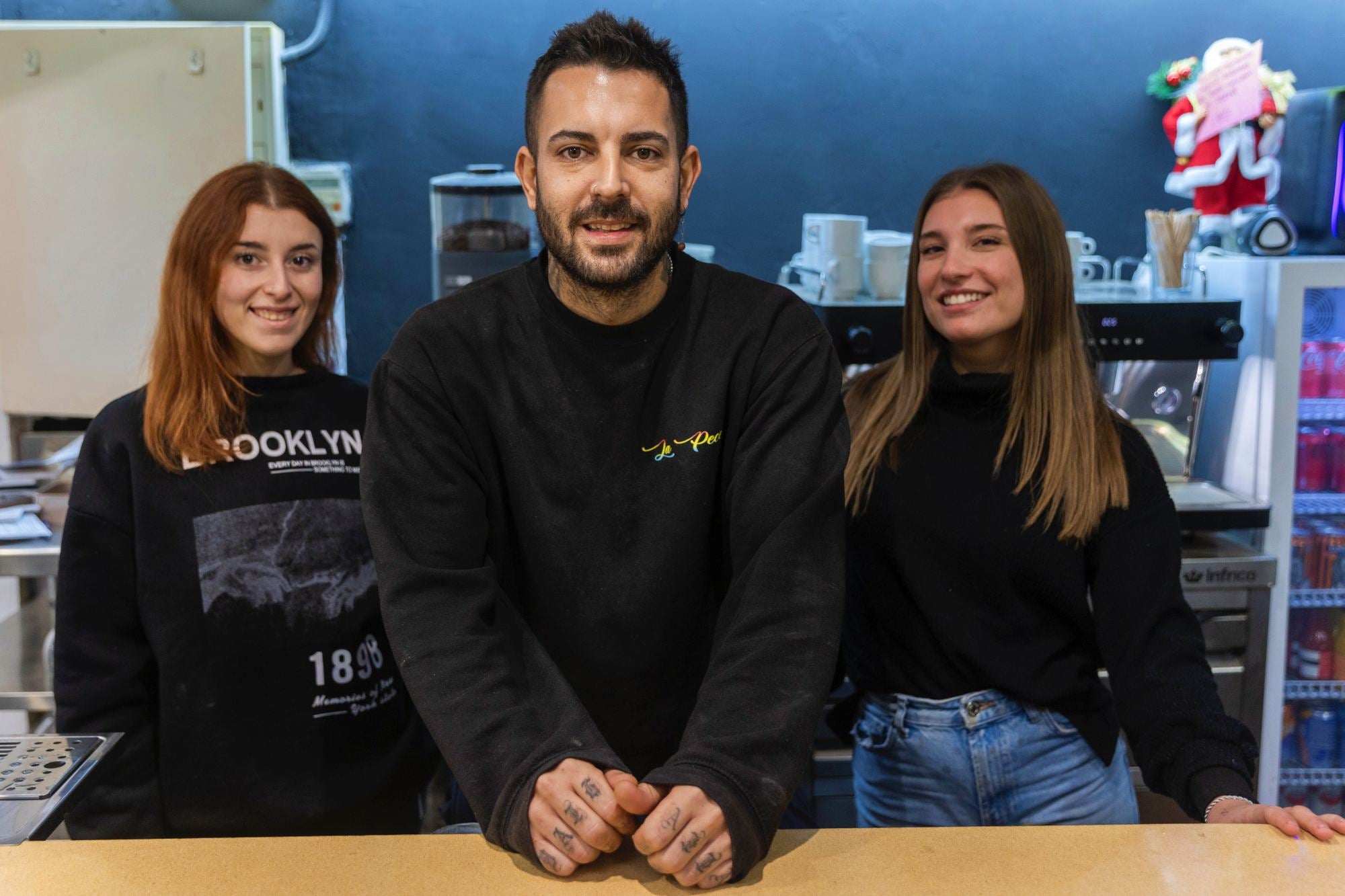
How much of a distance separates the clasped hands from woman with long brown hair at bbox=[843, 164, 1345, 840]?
0.59 m

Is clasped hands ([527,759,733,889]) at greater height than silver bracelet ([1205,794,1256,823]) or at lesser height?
greater

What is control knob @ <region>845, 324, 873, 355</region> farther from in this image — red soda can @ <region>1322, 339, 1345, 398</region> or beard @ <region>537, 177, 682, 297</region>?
beard @ <region>537, 177, 682, 297</region>

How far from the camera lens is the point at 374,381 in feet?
4.11

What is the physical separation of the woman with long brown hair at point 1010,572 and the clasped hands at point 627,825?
23.0 inches

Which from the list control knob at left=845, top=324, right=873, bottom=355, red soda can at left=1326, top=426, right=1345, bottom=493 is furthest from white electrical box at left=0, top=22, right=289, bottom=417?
red soda can at left=1326, top=426, right=1345, bottom=493

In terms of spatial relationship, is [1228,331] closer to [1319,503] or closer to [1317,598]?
[1319,503]

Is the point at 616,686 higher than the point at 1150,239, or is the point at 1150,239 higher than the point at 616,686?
the point at 1150,239

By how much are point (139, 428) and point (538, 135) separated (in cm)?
71

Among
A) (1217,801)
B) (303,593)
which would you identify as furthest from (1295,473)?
(303,593)

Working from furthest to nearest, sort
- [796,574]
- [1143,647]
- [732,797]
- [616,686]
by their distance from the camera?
1. [1143,647]
2. [616,686]
3. [796,574]
4. [732,797]

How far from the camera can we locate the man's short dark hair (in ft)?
3.94

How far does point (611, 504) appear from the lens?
49.6 inches

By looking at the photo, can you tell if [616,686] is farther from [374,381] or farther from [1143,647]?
[1143,647]

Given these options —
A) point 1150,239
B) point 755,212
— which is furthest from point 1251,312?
point 755,212
